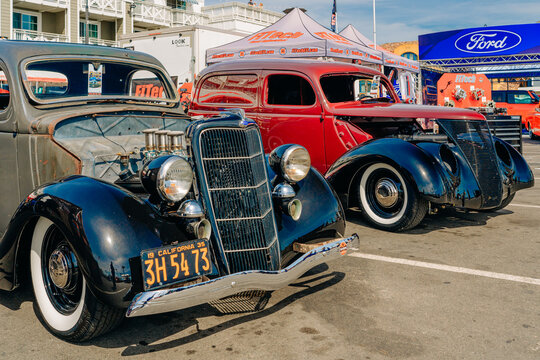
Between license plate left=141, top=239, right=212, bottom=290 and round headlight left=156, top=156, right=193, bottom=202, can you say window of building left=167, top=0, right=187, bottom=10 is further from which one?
license plate left=141, top=239, right=212, bottom=290

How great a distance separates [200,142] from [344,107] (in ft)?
12.1

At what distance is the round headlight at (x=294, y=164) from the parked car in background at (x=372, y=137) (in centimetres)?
184


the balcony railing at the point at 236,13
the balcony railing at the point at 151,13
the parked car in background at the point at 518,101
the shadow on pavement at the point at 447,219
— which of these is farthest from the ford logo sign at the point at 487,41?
the balcony railing at the point at 151,13

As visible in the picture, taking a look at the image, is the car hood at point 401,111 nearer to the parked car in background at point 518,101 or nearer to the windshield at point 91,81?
the windshield at point 91,81

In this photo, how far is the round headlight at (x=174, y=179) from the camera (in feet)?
8.55

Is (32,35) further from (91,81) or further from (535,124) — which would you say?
(91,81)

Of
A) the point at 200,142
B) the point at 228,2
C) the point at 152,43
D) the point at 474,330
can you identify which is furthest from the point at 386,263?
the point at 228,2

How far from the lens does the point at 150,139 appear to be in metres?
3.24

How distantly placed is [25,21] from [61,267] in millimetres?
30736

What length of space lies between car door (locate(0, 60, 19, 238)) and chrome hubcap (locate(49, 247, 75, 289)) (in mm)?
991

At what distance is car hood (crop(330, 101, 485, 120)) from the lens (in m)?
5.43

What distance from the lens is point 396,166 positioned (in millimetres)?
4941

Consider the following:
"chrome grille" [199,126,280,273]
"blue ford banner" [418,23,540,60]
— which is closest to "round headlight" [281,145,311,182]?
"chrome grille" [199,126,280,273]

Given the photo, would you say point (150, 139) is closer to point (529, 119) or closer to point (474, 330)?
point (474, 330)
